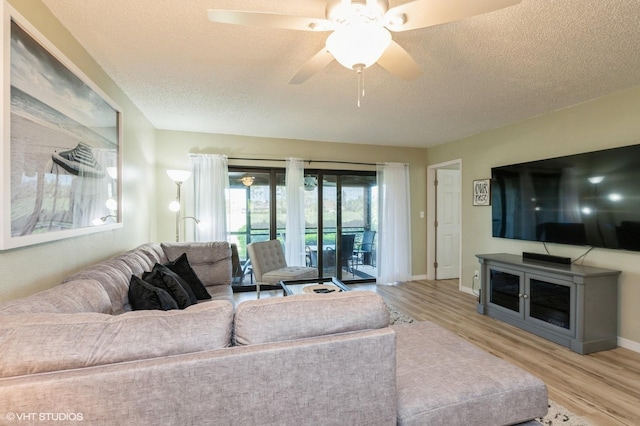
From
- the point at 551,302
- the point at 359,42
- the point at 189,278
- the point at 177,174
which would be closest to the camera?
the point at 359,42

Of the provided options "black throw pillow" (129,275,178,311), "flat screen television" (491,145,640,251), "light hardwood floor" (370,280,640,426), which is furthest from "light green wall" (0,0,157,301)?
"flat screen television" (491,145,640,251)

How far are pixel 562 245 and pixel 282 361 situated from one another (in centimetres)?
361

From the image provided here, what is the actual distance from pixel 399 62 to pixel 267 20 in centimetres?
82

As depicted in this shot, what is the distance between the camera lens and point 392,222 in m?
5.21

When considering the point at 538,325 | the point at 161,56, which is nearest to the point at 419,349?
the point at 538,325

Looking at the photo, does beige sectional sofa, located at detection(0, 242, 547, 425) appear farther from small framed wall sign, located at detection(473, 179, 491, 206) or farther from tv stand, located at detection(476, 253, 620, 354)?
small framed wall sign, located at detection(473, 179, 491, 206)

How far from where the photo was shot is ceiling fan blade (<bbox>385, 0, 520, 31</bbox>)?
4.25 ft

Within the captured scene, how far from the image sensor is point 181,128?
4.25 metres

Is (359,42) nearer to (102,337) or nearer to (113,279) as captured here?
(102,337)

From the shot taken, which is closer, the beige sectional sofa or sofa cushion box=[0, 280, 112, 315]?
the beige sectional sofa

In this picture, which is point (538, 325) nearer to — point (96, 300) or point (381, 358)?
point (381, 358)

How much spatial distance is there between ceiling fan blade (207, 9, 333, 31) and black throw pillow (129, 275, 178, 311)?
1.58 metres

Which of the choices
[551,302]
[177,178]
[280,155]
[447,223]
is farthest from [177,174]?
[447,223]

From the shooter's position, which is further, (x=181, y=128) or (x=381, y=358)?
(x=181, y=128)
